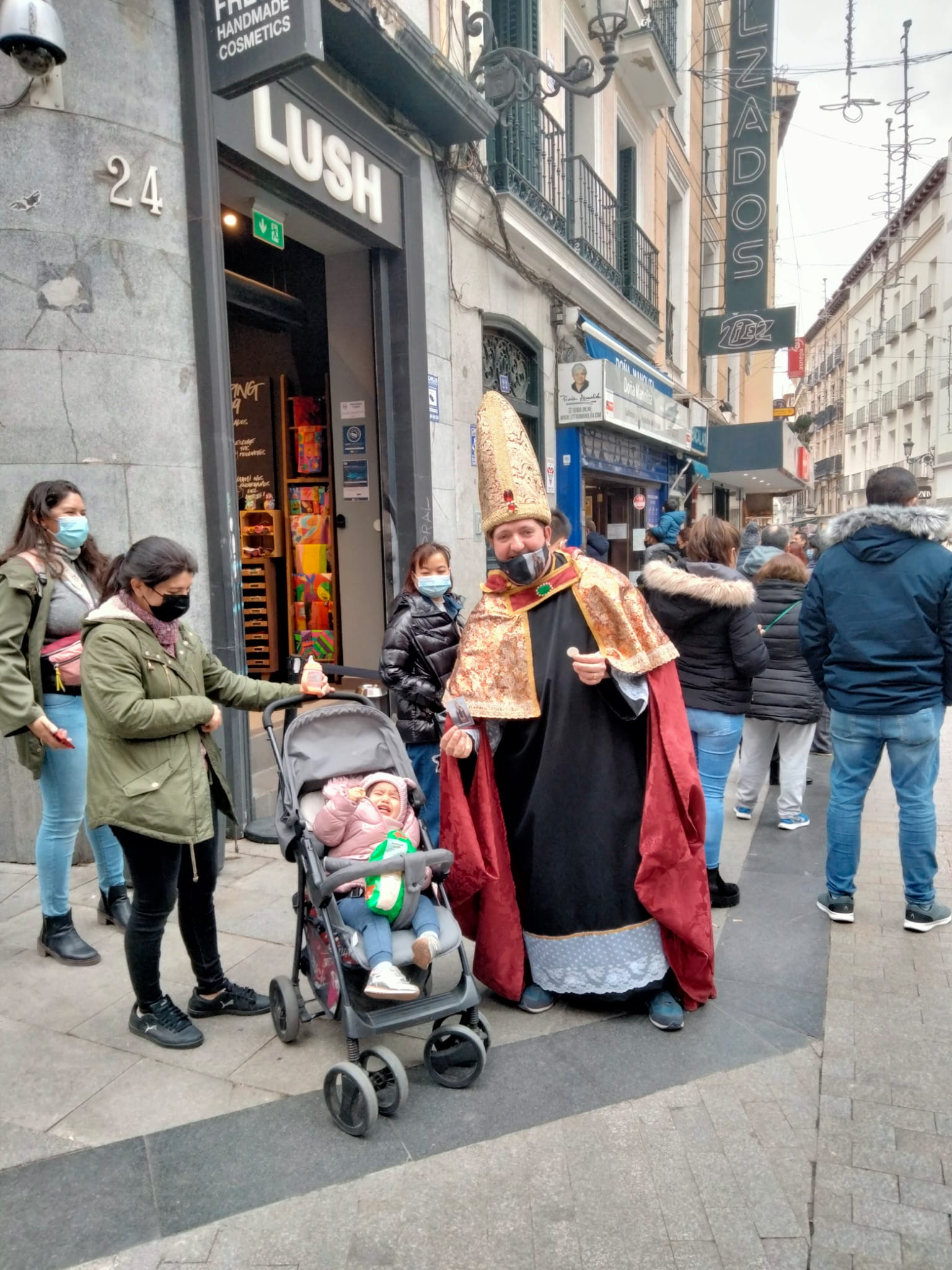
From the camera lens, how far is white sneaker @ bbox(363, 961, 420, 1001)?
2707 mm

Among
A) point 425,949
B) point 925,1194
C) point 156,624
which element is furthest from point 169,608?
point 925,1194

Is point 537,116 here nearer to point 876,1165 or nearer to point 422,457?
point 422,457

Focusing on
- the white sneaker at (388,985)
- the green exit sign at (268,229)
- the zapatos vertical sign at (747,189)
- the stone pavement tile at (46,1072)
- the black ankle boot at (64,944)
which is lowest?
the stone pavement tile at (46,1072)

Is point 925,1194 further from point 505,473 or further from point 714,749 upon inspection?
point 505,473

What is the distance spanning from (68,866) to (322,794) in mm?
1332

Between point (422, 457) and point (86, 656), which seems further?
point (422, 457)

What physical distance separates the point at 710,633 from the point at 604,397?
7242mm

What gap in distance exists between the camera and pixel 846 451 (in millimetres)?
63156

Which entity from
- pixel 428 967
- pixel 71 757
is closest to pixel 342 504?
pixel 71 757

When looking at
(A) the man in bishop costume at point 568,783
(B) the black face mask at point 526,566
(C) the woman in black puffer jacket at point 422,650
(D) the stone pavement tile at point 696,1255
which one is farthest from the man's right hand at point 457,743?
(D) the stone pavement tile at point 696,1255

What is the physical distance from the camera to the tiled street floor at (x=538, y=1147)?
7.39ft

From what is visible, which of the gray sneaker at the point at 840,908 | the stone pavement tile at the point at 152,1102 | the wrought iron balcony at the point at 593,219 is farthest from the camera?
the wrought iron balcony at the point at 593,219

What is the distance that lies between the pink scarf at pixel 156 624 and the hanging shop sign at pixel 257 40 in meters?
3.29

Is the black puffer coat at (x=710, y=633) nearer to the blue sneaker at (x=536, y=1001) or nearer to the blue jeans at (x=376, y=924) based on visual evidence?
the blue sneaker at (x=536, y=1001)
